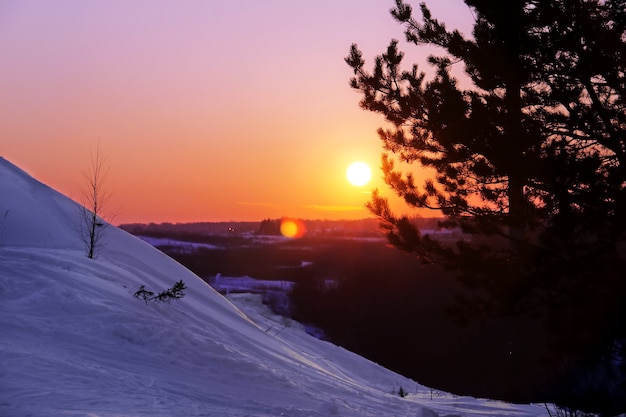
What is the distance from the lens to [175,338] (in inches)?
334

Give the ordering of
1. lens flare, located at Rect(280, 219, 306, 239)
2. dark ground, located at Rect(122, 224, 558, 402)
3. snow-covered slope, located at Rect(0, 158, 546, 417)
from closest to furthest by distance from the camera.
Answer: snow-covered slope, located at Rect(0, 158, 546, 417) → dark ground, located at Rect(122, 224, 558, 402) → lens flare, located at Rect(280, 219, 306, 239)

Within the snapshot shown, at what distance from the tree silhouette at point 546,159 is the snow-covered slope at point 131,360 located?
2053 millimetres

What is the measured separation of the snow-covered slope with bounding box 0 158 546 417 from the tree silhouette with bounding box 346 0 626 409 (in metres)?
2.05

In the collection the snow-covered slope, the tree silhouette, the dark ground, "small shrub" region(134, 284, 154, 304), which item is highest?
the tree silhouette

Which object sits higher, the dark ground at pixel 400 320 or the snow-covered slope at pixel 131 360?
the snow-covered slope at pixel 131 360

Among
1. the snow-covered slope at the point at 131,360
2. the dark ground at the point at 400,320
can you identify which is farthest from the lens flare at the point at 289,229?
the snow-covered slope at the point at 131,360

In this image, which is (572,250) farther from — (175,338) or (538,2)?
(175,338)

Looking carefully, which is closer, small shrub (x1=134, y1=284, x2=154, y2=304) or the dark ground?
small shrub (x1=134, y1=284, x2=154, y2=304)

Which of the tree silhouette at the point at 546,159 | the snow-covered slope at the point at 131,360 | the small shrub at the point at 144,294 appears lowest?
the snow-covered slope at the point at 131,360

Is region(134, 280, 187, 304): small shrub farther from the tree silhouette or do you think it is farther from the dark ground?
the dark ground

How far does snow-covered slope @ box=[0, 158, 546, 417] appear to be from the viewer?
557 centimetres

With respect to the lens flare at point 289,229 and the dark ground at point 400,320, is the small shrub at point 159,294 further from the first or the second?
the lens flare at point 289,229

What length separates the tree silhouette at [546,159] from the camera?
6.68m

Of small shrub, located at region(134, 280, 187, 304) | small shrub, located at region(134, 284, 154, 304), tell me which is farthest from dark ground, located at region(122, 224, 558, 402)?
small shrub, located at region(134, 284, 154, 304)
